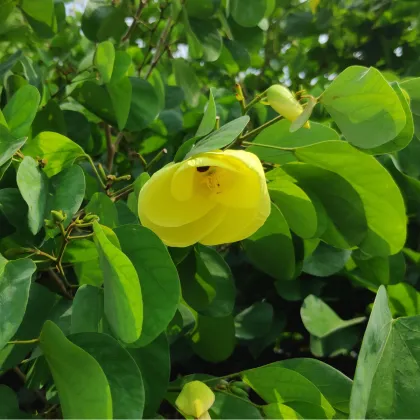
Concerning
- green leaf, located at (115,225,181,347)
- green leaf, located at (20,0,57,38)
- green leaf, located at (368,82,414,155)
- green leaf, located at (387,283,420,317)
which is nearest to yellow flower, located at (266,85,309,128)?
green leaf, located at (368,82,414,155)

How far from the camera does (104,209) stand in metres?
0.69

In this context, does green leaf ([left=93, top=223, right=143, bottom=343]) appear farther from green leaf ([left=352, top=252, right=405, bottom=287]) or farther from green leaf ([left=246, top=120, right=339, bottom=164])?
green leaf ([left=352, top=252, right=405, bottom=287])

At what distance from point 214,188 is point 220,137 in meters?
0.13

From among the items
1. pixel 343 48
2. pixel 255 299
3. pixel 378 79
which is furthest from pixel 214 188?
pixel 343 48

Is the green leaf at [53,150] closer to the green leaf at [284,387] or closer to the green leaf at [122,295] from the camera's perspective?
the green leaf at [122,295]

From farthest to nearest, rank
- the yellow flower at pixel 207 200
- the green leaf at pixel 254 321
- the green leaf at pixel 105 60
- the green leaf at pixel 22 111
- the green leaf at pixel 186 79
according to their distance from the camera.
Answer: the green leaf at pixel 186 79
the green leaf at pixel 254 321
the green leaf at pixel 105 60
the green leaf at pixel 22 111
the yellow flower at pixel 207 200

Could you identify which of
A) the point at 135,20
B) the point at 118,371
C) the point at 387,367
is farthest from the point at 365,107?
the point at 135,20

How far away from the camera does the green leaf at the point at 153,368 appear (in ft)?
2.10

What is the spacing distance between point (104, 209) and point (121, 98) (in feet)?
0.94

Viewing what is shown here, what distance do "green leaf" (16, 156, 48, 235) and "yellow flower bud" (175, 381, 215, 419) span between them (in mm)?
263

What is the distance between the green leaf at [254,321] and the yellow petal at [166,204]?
388 mm

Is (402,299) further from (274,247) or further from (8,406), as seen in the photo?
(8,406)

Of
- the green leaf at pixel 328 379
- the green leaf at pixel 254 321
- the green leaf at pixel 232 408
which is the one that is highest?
the green leaf at pixel 328 379

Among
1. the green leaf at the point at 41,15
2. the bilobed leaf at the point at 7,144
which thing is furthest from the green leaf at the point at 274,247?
the green leaf at the point at 41,15
